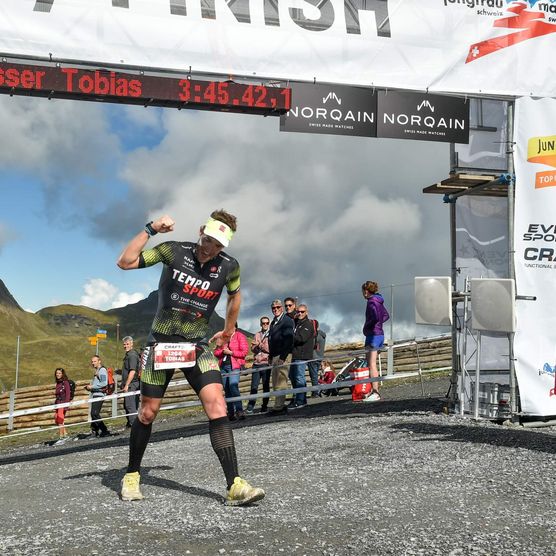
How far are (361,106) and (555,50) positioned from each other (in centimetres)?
335

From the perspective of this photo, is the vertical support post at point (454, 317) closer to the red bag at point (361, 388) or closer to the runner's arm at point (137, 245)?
the red bag at point (361, 388)

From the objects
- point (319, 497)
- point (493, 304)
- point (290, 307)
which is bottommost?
point (319, 497)

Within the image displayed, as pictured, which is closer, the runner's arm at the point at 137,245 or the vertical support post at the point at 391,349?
the runner's arm at the point at 137,245

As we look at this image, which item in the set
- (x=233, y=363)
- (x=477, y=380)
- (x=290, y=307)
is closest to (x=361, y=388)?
(x=290, y=307)

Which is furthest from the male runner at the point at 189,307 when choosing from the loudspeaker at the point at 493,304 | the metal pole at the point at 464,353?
the metal pole at the point at 464,353

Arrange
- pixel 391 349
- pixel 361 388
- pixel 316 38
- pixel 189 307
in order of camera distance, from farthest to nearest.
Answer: pixel 391 349
pixel 361 388
pixel 316 38
pixel 189 307

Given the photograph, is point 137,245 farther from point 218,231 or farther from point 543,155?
point 543,155

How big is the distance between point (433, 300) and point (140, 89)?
16.1ft

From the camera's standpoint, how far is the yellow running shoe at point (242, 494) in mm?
6109

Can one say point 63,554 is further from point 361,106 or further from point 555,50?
point 555,50

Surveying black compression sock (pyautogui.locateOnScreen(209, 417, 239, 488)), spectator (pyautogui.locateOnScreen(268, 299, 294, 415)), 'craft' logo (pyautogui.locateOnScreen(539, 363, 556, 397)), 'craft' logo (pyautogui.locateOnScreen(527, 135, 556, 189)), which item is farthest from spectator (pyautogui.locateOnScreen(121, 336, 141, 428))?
black compression sock (pyautogui.locateOnScreen(209, 417, 239, 488))

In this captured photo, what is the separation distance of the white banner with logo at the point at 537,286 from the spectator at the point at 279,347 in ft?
14.8

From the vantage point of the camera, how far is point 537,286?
11.5m

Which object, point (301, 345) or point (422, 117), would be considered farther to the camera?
point (301, 345)
